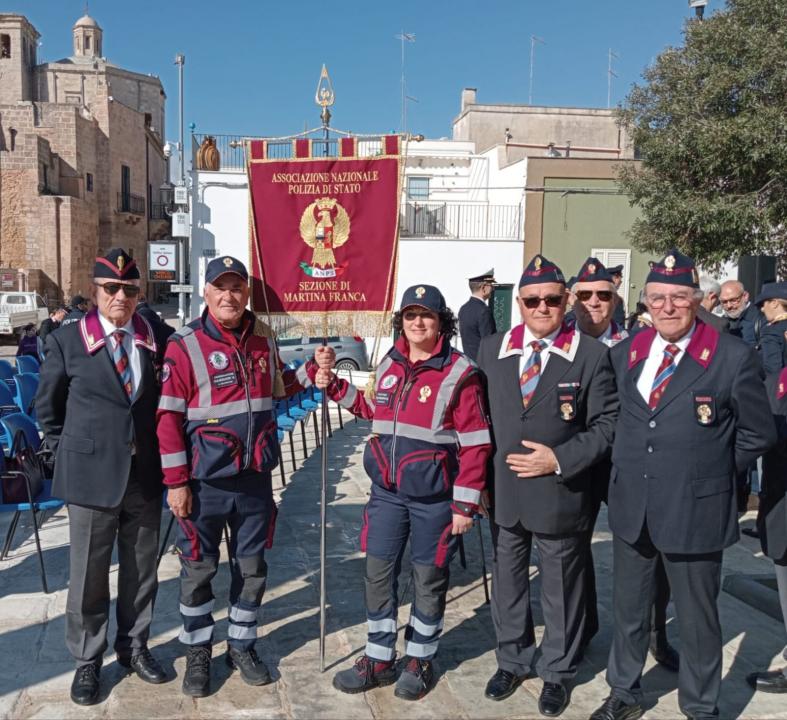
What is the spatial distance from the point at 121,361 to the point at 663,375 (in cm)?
244

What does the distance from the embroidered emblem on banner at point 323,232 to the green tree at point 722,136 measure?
34.1 feet

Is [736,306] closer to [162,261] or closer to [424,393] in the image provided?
[424,393]

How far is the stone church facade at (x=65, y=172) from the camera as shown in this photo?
3694 centimetres

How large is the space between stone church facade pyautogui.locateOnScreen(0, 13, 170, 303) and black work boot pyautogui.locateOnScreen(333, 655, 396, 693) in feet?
118

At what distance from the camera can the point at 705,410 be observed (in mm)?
2984

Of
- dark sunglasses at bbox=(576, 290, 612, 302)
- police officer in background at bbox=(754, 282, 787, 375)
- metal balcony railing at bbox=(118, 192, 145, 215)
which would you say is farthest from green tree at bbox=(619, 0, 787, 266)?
metal balcony railing at bbox=(118, 192, 145, 215)

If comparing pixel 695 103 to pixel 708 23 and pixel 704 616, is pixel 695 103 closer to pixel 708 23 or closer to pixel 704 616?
pixel 708 23

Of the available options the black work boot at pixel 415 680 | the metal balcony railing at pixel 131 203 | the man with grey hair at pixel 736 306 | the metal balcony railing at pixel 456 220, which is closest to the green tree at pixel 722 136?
the man with grey hair at pixel 736 306

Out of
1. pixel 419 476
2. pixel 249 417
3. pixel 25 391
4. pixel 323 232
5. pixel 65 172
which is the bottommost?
pixel 25 391

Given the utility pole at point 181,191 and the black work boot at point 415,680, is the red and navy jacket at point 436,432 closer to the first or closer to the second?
the black work boot at point 415,680

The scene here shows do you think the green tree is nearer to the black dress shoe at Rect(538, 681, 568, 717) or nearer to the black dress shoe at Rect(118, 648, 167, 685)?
the black dress shoe at Rect(538, 681, 568, 717)

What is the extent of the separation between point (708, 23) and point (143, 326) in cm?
1308

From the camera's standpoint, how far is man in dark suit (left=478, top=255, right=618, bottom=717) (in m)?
3.28

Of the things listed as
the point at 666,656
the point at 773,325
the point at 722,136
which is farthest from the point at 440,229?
the point at 666,656
